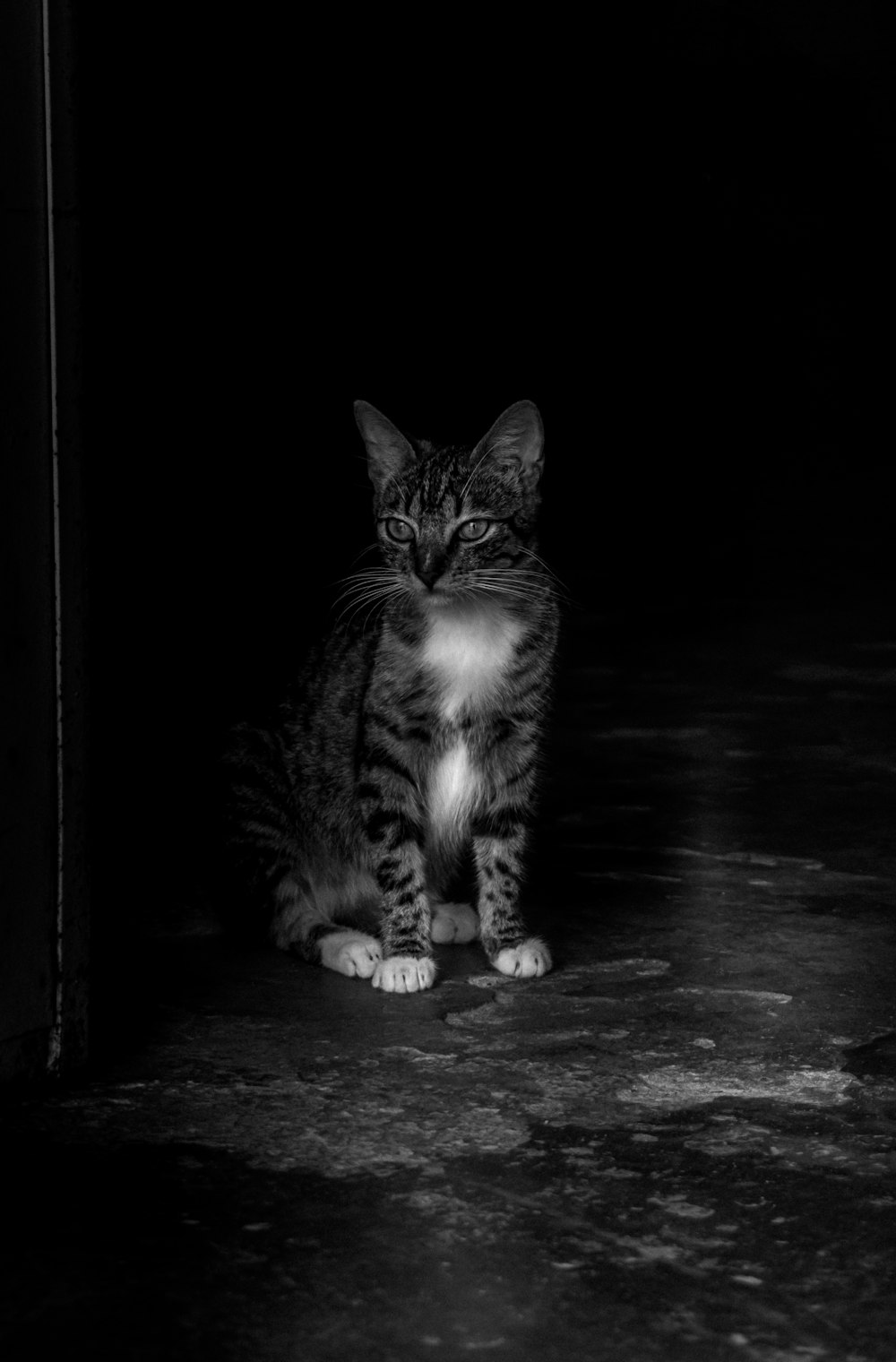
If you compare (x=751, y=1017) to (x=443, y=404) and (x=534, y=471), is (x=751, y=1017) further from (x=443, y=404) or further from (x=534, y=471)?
(x=443, y=404)

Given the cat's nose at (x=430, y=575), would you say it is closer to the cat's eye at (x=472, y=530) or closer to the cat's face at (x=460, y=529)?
the cat's face at (x=460, y=529)

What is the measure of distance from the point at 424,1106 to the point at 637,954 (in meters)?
1.16

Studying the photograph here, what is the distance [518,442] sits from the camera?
4.37 meters

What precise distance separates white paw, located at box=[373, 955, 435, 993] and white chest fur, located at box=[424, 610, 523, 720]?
0.61 meters

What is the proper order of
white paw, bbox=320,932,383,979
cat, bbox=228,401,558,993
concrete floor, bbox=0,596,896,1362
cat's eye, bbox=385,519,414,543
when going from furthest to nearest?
cat's eye, bbox=385,519,414,543 < cat, bbox=228,401,558,993 < white paw, bbox=320,932,383,979 < concrete floor, bbox=0,596,896,1362

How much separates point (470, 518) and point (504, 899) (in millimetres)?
941

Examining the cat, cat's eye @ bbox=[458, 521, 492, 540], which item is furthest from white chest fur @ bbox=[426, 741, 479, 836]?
cat's eye @ bbox=[458, 521, 492, 540]

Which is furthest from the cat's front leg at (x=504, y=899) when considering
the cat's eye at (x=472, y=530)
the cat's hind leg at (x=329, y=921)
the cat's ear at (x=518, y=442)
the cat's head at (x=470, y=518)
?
the cat's ear at (x=518, y=442)

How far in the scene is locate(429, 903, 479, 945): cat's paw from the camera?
14.9 ft

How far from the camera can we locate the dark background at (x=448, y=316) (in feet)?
23.3

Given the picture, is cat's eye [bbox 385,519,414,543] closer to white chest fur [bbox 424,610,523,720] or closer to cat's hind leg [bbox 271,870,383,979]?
white chest fur [bbox 424,610,523,720]

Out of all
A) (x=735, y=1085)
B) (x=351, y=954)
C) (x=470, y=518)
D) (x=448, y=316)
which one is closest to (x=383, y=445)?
(x=470, y=518)

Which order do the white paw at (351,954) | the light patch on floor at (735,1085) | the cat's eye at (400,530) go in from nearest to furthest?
1. the light patch on floor at (735,1085)
2. the white paw at (351,954)
3. the cat's eye at (400,530)

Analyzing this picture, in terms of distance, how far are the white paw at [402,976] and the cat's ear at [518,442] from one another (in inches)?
48.8
